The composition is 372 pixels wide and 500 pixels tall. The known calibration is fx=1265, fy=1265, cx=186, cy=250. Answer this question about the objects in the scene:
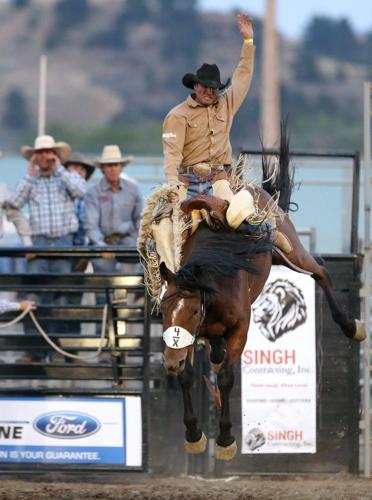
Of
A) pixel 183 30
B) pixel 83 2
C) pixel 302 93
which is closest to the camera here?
pixel 302 93

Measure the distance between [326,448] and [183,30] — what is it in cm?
6343

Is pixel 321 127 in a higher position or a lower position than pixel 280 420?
higher

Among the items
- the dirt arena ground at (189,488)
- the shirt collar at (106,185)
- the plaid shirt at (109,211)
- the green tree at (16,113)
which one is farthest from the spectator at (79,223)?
the green tree at (16,113)

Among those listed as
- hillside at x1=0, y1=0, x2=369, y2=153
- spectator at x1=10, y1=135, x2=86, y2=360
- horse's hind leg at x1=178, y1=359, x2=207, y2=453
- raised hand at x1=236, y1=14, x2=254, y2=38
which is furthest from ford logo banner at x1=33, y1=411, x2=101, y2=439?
hillside at x1=0, y1=0, x2=369, y2=153

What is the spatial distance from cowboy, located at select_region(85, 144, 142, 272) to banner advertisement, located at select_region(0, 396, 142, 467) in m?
1.64

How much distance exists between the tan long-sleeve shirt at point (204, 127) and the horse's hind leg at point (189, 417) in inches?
58.5

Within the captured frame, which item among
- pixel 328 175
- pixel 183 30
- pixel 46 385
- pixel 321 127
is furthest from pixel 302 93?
pixel 46 385

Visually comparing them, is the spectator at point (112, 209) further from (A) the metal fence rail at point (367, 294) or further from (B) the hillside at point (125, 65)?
(B) the hillside at point (125, 65)

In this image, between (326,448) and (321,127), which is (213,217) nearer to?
(326,448)

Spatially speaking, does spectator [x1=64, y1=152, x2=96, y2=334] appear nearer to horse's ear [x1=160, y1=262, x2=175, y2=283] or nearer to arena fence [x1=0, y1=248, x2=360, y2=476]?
arena fence [x1=0, y1=248, x2=360, y2=476]

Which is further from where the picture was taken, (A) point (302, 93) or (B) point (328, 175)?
(A) point (302, 93)

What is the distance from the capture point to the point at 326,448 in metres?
11.2

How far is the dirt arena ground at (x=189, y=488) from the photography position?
32.9 feet

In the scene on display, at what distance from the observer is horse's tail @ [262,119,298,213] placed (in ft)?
34.1
